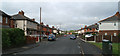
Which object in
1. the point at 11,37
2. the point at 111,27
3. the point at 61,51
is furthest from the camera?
the point at 111,27

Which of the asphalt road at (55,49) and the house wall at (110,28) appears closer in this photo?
the asphalt road at (55,49)

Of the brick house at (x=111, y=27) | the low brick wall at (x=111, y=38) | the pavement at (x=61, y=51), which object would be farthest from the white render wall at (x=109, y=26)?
the pavement at (x=61, y=51)

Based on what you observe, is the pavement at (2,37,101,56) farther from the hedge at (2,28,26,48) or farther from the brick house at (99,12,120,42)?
the brick house at (99,12,120,42)

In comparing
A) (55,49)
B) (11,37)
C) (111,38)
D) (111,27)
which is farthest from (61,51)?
(111,27)

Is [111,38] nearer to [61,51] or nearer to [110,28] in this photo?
[110,28]

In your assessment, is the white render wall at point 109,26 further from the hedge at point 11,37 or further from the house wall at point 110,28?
the hedge at point 11,37

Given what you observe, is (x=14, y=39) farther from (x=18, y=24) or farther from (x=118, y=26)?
(x=118, y=26)

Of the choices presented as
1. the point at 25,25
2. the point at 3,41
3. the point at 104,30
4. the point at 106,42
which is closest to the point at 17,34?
the point at 3,41

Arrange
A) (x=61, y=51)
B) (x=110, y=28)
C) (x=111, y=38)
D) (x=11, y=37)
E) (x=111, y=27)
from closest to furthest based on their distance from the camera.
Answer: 1. (x=61, y=51)
2. (x=11, y=37)
3. (x=111, y=38)
4. (x=111, y=27)
5. (x=110, y=28)

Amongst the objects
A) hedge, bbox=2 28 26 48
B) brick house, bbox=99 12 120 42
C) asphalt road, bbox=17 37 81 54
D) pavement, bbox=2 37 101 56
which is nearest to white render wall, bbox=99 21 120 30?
brick house, bbox=99 12 120 42

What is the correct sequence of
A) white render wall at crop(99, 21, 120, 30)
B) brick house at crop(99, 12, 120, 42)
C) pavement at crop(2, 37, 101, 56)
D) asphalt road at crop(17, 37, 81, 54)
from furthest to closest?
white render wall at crop(99, 21, 120, 30) → brick house at crop(99, 12, 120, 42) → asphalt road at crop(17, 37, 81, 54) → pavement at crop(2, 37, 101, 56)

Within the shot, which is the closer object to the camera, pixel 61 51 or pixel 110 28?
pixel 61 51

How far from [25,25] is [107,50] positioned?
3365cm

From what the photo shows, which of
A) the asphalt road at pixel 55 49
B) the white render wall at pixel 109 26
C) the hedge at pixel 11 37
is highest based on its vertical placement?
the white render wall at pixel 109 26
